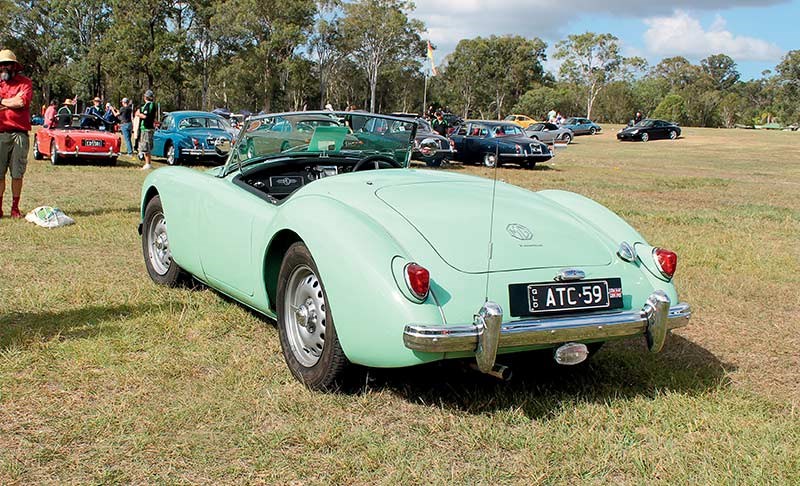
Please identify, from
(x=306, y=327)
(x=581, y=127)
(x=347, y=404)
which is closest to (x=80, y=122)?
(x=306, y=327)

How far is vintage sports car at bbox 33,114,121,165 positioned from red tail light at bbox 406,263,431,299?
1465cm

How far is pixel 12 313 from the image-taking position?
482cm

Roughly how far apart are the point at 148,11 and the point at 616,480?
52.4 meters

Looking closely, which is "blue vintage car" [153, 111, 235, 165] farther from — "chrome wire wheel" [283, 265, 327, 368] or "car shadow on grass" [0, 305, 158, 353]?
"chrome wire wheel" [283, 265, 327, 368]

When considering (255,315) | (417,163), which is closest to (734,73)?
(417,163)

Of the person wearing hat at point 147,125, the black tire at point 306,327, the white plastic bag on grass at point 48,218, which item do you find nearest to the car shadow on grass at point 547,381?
the black tire at point 306,327

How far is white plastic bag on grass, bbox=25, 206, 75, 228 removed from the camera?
7980mm

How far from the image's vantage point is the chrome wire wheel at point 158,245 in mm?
5543

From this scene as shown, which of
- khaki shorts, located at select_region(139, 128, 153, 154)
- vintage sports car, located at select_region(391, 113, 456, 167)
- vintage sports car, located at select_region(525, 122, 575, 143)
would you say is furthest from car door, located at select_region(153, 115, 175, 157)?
vintage sports car, located at select_region(525, 122, 575, 143)

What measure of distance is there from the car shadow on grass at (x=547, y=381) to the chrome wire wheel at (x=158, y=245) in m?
2.42

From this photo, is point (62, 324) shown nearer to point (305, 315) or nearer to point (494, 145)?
point (305, 315)

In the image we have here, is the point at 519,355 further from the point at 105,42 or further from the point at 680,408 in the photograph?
the point at 105,42

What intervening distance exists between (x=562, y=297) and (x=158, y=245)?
3.41 meters

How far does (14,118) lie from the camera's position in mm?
7996
